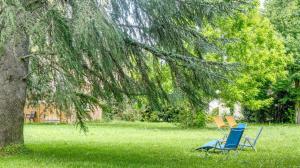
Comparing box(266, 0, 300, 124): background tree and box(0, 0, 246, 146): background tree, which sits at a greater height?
box(266, 0, 300, 124): background tree

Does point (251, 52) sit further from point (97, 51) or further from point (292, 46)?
point (97, 51)

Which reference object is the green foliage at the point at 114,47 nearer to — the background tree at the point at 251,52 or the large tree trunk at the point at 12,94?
the large tree trunk at the point at 12,94

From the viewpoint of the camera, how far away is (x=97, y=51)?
9.56 m

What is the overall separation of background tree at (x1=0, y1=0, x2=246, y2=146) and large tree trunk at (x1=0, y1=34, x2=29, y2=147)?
2 centimetres

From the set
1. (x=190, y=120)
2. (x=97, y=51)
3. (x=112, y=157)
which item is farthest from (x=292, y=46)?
(x=97, y=51)

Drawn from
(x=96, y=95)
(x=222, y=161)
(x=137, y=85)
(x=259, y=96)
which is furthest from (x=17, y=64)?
(x=259, y=96)

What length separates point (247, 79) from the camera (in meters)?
29.0

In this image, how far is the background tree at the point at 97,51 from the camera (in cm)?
891

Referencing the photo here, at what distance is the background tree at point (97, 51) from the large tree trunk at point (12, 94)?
0.02m

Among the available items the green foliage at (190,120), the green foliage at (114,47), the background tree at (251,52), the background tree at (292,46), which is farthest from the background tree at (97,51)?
Result: the background tree at (292,46)

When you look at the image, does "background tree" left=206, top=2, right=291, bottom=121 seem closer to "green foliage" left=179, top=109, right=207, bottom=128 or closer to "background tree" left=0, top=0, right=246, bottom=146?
"green foliage" left=179, top=109, right=207, bottom=128

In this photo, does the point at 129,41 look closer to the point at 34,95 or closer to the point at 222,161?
the point at 222,161

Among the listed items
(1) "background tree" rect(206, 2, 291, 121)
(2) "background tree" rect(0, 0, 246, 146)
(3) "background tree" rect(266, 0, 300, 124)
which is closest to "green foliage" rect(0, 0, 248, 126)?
(2) "background tree" rect(0, 0, 246, 146)

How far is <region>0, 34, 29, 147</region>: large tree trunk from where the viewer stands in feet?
40.9
